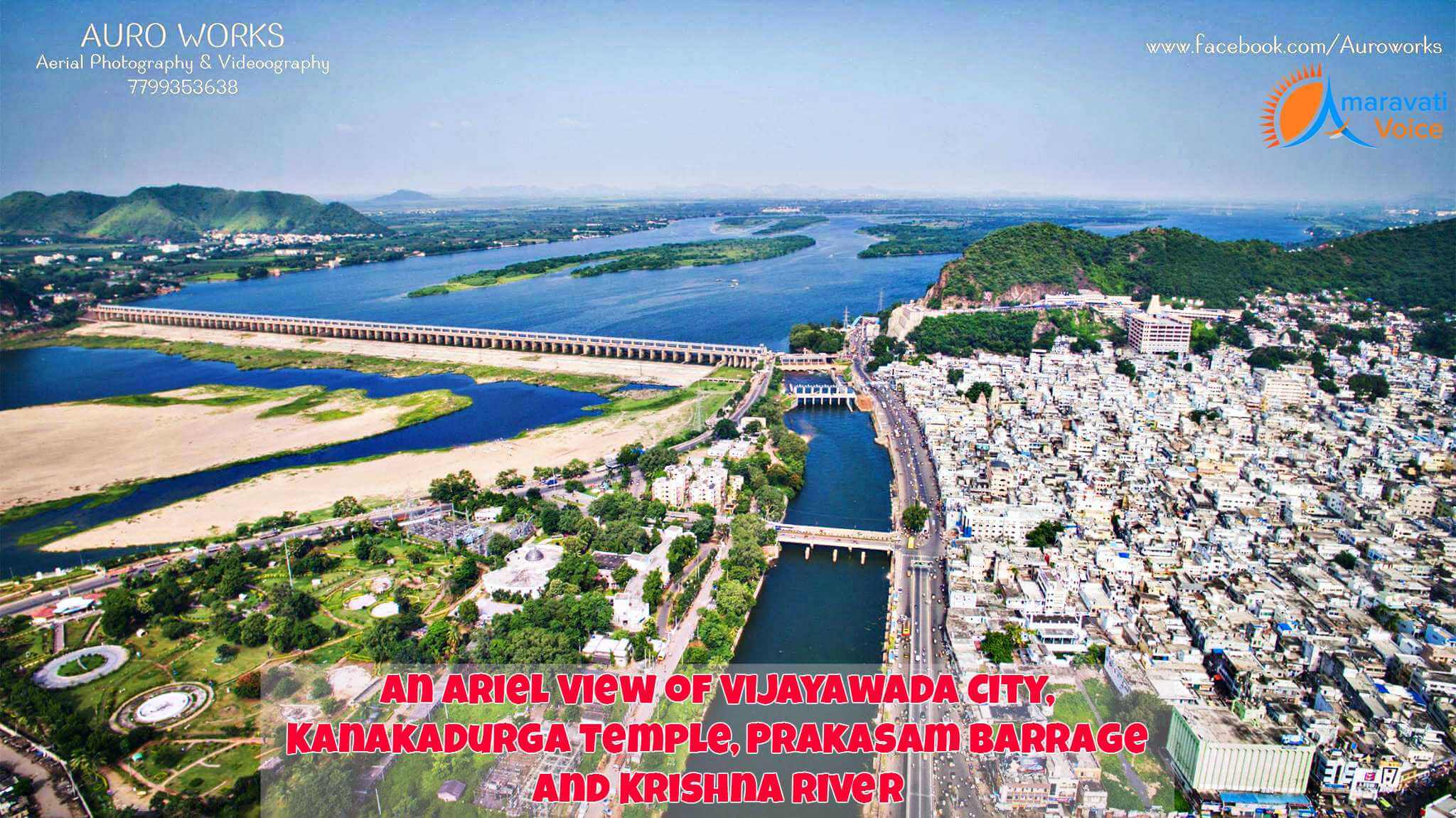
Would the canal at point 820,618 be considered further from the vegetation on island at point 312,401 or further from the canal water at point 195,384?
the vegetation on island at point 312,401

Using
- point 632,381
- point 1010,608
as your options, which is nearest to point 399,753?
point 1010,608

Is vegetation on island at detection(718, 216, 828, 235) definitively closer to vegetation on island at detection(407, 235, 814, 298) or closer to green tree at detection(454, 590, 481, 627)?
vegetation on island at detection(407, 235, 814, 298)

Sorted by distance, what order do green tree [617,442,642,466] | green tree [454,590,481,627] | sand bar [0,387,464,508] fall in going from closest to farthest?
green tree [454,590,481,627] < green tree [617,442,642,466] < sand bar [0,387,464,508]

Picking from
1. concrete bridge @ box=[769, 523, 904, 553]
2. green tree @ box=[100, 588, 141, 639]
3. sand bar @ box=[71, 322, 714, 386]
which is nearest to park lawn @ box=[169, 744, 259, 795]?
green tree @ box=[100, 588, 141, 639]

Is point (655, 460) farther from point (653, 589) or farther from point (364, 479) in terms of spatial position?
point (364, 479)

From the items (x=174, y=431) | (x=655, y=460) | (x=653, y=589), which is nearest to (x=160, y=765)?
(x=653, y=589)
